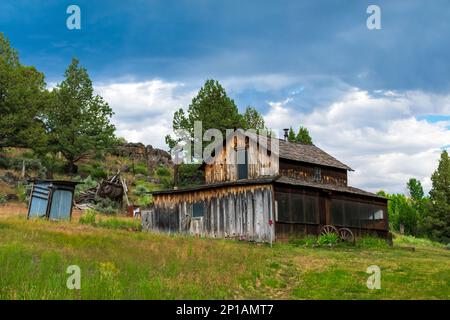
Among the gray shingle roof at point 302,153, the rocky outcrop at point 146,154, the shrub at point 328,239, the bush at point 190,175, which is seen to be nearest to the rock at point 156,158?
the rocky outcrop at point 146,154

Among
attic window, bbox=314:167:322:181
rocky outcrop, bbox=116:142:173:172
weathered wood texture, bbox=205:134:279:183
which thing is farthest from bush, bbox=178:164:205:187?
rocky outcrop, bbox=116:142:173:172

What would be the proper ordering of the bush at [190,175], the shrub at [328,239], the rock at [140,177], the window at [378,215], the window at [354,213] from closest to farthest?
the shrub at [328,239] < the window at [354,213] < the window at [378,215] < the bush at [190,175] < the rock at [140,177]

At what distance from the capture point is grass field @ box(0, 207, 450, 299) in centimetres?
1170

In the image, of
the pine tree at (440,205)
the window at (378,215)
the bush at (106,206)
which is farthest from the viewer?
the pine tree at (440,205)

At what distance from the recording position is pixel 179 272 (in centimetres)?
1448

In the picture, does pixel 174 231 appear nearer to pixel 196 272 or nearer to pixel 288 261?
pixel 288 261

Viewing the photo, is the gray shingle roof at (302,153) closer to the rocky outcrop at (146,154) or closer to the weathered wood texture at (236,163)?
the weathered wood texture at (236,163)

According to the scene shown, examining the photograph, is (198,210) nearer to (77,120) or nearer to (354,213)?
(354,213)

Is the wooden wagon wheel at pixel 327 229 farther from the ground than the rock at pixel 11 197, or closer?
closer

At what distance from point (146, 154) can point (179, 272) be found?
63659mm

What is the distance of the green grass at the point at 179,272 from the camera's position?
11.7 m

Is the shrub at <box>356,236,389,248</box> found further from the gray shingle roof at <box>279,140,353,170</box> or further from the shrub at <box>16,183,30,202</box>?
the shrub at <box>16,183,30,202</box>

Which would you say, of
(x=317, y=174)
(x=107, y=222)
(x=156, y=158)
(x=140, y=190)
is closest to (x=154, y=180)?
(x=140, y=190)
